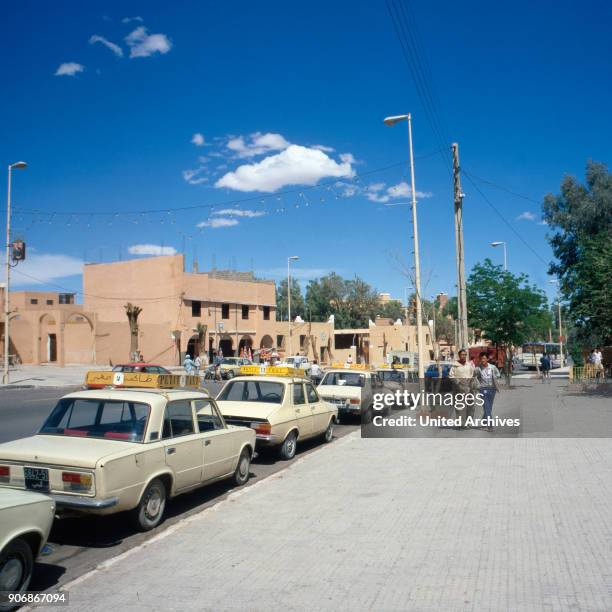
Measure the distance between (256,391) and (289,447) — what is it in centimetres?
117

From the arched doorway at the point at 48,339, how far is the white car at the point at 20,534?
4492 cm

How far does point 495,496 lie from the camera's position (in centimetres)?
809

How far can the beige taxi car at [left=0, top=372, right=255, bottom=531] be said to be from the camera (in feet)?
19.8

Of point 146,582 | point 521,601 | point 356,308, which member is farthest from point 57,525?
point 356,308

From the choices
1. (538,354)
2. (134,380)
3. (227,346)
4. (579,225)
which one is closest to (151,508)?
(134,380)

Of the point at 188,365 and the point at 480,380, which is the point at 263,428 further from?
the point at 188,365

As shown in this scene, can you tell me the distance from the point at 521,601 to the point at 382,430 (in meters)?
10.4

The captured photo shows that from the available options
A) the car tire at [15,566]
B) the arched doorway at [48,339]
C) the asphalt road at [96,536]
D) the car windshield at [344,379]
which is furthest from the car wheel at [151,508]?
the arched doorway at [48,339]

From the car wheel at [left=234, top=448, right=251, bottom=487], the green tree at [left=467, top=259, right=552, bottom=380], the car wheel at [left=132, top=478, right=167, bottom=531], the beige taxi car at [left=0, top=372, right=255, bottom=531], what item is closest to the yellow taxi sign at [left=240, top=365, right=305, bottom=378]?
the car wheel at [left=234, top=448, right=251, bottom=487]

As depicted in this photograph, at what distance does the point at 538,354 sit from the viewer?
73750 millimetres

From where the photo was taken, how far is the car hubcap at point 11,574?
4.57 metres

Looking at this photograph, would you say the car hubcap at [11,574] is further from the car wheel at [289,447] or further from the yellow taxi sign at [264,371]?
the yellow taxi sign at [264,371]

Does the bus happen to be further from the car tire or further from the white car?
the car tire

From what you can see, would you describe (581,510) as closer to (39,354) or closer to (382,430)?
(382,430)
